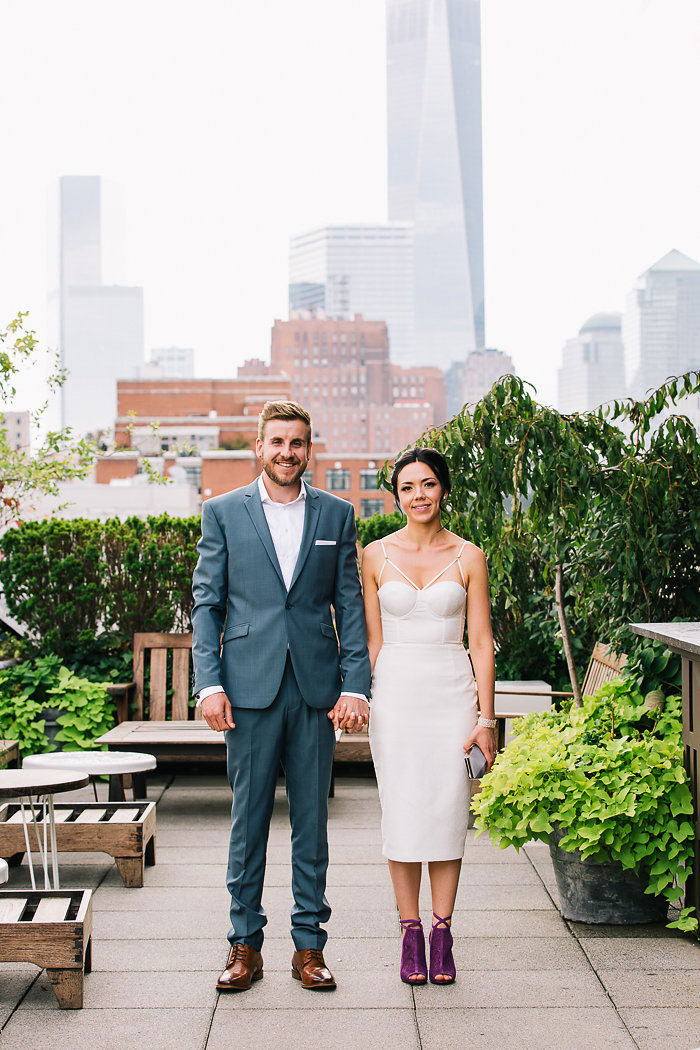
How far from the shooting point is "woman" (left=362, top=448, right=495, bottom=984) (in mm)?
Result: 3631

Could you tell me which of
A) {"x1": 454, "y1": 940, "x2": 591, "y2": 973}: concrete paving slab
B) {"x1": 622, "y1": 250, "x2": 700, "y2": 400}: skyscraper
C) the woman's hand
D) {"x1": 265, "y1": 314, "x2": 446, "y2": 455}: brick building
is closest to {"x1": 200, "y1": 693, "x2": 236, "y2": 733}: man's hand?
the woman's hand

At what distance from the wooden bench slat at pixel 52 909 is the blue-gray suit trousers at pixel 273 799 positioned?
588 millimetres

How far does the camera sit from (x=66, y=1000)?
136 inches

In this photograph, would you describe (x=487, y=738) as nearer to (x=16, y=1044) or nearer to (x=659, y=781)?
(x=659, y=781)

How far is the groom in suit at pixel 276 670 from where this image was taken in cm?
353

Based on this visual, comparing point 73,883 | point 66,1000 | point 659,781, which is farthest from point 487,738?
point 73,883

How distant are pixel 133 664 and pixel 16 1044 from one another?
427 centimetres

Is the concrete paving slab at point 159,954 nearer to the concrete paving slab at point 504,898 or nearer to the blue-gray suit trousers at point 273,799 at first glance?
the blue-gray suit trousers at point 273,799

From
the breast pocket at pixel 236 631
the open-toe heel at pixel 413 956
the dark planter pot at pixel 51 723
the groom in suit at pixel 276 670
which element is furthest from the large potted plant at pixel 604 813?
the dark planter pot at pixel 51 723

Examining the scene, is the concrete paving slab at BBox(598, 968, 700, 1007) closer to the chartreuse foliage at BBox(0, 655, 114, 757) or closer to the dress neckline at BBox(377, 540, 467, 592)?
the dress neckline at BBox(377, 540, 467, 592)

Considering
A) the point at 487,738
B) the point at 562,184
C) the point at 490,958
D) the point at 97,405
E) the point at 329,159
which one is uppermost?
the point at 329,159

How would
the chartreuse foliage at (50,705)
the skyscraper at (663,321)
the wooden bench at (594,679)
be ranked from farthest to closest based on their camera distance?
the skyscraper at (663,321), the chartreuse foliage at (50,705), the wooden bench at (594,679)

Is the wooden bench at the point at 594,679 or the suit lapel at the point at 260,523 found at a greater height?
the suit lapel at the point at 260,523

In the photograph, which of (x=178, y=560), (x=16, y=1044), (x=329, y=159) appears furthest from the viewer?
(x=329, y=159)
